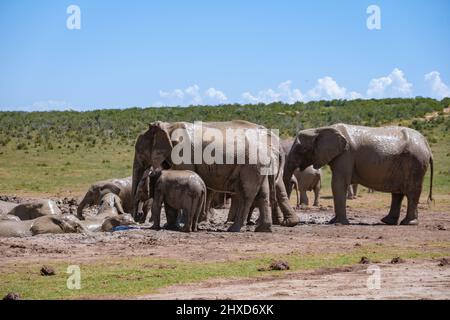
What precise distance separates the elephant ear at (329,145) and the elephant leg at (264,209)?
351cm

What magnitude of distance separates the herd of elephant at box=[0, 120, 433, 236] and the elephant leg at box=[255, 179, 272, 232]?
0.02 m

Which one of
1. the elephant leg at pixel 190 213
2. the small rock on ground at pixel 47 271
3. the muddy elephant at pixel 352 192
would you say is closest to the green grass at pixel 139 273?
the small rock on ground at pixel 47 271

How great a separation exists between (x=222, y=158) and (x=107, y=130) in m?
43.0

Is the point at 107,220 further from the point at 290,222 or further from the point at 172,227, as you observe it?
the point at 290,222

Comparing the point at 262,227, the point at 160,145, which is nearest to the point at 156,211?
the point at 160,145

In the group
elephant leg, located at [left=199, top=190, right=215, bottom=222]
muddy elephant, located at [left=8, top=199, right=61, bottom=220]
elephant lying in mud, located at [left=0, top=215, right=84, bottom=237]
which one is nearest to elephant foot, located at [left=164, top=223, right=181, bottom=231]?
elephant lying in mud, located at [left=0, top=215, right=84, bottom=237]

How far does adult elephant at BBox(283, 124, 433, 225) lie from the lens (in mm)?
23516

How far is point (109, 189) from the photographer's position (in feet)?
79.9

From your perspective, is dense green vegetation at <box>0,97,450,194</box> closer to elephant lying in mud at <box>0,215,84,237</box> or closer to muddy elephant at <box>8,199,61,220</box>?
muddy elephant at <box>8,199,61,220</box>

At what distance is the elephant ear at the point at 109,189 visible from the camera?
24.3 m

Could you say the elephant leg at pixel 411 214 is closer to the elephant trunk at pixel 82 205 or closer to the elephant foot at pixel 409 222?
the elephant foot at pixel 409 222
